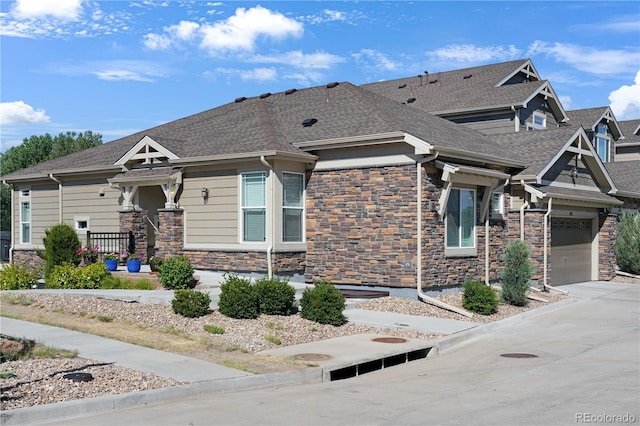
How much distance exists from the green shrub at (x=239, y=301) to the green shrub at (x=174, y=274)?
355 centimetres

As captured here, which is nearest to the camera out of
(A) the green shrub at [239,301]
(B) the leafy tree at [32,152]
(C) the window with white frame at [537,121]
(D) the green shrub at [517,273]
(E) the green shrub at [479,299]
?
(A) the green shrub at [239,301]

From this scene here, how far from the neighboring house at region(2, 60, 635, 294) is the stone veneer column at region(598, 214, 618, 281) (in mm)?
2352

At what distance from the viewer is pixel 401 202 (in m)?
17.4

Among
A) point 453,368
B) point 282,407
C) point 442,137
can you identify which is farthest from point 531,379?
point 442,137

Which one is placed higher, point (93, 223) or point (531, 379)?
point (93, 223)

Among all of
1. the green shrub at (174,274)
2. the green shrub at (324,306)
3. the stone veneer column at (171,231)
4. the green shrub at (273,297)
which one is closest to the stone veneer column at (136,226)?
the stone veneer column at (171,231)

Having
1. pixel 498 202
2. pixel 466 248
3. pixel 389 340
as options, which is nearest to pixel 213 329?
pixel 389 340

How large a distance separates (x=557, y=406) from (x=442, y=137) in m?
12.1

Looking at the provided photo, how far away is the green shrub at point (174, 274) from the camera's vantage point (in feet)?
57.3

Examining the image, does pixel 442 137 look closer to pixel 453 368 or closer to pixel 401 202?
pixel 401 202

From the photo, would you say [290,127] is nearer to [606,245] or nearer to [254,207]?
[254,207]

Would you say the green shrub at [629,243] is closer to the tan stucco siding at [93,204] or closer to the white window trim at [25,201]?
the tan stucco siding at [93,204]

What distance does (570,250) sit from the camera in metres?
25.0

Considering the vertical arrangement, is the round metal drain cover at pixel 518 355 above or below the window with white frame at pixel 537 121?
below
